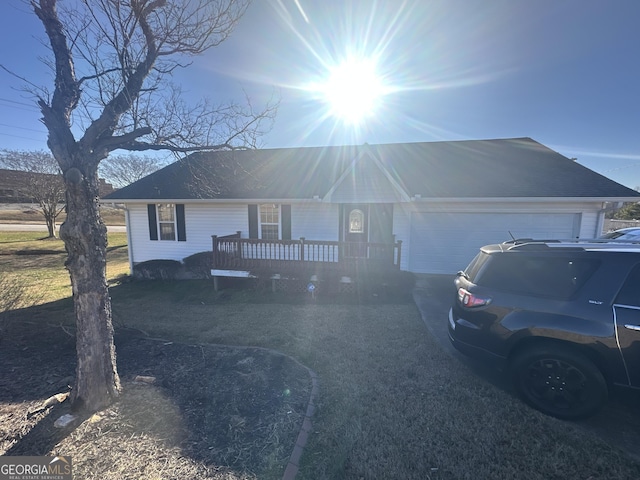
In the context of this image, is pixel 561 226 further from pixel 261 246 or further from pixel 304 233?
pixel 261 246

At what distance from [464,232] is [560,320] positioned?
21.9 ft

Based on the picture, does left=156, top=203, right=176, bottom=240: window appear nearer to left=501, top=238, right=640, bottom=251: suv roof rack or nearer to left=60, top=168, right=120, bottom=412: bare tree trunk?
left=60, top=168, right=120, bottom=412: bare tree trunk

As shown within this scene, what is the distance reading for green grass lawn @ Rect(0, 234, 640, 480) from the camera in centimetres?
237

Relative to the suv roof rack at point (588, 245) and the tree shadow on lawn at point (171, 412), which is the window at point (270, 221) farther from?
the suv roof rack at point (588, 245)

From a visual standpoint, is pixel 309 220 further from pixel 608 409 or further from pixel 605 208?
pixel 605 208

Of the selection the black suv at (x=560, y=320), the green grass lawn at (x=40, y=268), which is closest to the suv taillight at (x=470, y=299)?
the black suv at (x=560, y=320)

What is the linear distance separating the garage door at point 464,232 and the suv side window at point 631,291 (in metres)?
6.56

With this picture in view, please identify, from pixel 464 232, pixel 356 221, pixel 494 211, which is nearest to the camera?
pixel 494 211

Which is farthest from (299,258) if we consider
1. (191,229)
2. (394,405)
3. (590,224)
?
(590,224)

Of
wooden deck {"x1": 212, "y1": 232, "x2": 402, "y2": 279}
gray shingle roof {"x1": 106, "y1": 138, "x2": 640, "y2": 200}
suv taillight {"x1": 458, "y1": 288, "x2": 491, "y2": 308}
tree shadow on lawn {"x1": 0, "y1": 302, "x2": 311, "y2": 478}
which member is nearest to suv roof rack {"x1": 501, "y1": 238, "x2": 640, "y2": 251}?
suv taillight {"x1": 458, "y1": 288, "x2": 491, "y2": 308}

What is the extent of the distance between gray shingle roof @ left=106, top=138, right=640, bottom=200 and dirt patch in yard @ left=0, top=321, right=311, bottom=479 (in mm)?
4281

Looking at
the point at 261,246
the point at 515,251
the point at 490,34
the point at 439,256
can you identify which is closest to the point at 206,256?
the point at 261,246

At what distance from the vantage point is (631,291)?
2.80 m

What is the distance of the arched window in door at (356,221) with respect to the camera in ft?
31.7
